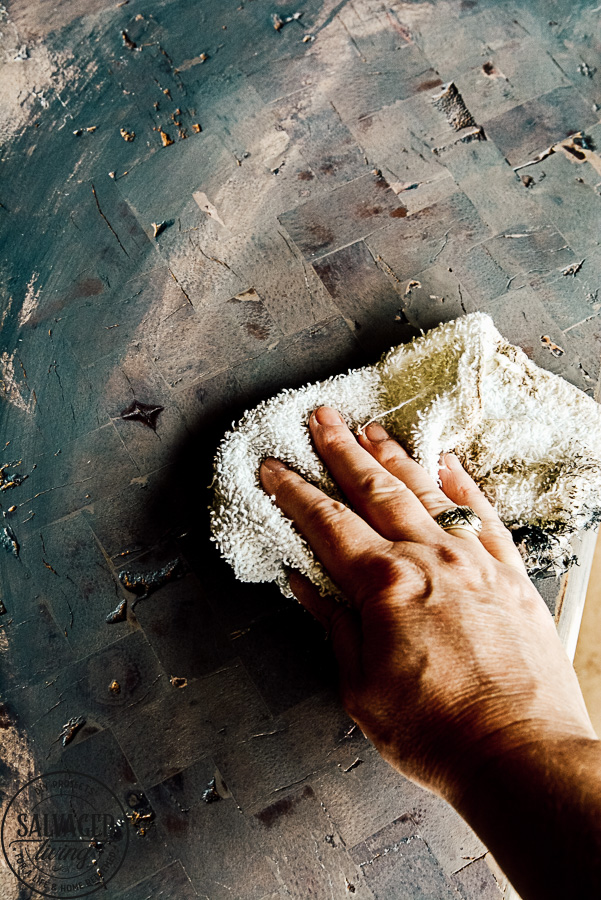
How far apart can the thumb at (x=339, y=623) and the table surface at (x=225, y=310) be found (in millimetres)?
129

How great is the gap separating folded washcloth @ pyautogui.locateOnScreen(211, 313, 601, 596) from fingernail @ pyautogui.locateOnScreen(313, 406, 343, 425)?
0.01m

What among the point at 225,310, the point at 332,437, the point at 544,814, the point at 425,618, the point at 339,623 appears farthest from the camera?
the point at 225,310

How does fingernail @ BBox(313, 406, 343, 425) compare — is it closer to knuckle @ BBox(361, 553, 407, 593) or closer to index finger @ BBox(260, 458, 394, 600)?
index finger @ BBox(260, 458, 394, 600)

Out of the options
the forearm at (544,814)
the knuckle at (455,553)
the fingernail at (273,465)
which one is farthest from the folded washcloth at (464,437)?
the forearm at (544,814)

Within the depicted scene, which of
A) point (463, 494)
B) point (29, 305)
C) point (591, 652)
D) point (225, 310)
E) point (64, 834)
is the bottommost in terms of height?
point (591, 652)

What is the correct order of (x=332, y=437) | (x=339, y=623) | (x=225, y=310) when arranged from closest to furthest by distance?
1. (x=339, y=623)
2. (x=332, y=437)
3. (x=225, y=310)

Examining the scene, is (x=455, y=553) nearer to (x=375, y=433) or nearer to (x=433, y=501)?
(x=433, y=501)

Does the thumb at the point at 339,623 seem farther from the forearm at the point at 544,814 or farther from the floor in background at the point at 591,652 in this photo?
the floor in background at the point at 591,652

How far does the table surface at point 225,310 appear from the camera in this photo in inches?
35.5

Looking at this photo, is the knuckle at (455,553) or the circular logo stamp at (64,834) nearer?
the knuckle at (455,553)

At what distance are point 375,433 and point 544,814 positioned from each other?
0.53m

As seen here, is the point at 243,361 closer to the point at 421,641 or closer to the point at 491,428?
the point at 491,428

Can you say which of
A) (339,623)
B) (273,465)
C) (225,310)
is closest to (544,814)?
(339,623)

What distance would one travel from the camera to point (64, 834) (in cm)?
89
